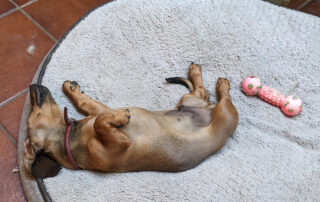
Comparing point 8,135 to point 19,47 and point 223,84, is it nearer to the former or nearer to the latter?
point 19,47

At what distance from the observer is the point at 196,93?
219 centimetres

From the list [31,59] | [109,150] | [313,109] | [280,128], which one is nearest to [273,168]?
[280,128]

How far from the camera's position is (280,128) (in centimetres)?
213

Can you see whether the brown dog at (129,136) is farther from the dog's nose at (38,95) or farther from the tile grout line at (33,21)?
the tile grout line at (33,21)

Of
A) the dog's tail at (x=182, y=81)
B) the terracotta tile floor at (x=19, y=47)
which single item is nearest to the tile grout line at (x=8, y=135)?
the terracotta tile floor at (x=19, y=47)

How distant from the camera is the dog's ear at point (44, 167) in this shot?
166cm

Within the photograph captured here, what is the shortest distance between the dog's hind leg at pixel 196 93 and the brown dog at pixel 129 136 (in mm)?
61

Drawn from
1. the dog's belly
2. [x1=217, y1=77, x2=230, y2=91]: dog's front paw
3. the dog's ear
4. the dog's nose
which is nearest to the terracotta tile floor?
the dog's ear

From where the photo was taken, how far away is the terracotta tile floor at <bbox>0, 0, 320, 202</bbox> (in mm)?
2178

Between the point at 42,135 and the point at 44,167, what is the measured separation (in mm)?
165

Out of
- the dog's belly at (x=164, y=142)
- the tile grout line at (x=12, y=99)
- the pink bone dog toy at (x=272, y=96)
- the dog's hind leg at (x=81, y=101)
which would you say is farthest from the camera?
the tile grout line at (x=12, y=99)

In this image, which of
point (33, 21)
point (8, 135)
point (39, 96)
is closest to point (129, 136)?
point (39, 96)

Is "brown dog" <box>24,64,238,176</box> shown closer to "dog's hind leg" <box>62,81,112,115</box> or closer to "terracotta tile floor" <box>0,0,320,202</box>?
"dog's hind leg" <box>62,81,112,115</box>

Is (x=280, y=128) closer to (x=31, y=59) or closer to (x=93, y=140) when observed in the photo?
(x=93, y=140)
